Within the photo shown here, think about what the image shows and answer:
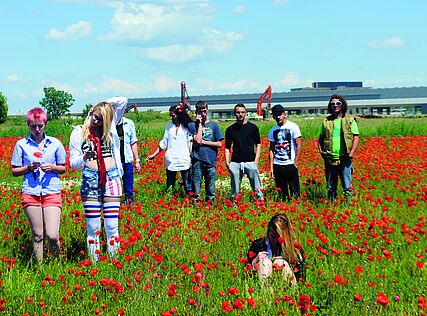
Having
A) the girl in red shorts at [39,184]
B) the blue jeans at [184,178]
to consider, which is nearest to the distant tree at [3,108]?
the blue jeans at [184,178]

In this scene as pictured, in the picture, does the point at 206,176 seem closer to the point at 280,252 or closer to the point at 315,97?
the point at 280,252

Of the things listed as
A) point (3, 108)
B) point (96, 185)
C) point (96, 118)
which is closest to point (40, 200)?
point (96, 185)

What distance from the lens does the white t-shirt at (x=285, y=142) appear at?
26.7 feet

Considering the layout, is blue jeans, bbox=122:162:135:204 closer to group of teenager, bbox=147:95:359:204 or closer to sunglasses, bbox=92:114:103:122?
group of teenager, bbox=147:95:359:204

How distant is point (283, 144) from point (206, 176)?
1.17m

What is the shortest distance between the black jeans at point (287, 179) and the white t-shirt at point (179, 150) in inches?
49.9

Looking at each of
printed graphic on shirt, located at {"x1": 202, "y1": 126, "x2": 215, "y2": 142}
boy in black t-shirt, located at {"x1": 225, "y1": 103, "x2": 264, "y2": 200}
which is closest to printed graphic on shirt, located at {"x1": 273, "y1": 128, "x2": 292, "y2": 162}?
boy in black t-shirt, located at {"x1": 225, "y1": 103, "x2": 264, "y2": 200}

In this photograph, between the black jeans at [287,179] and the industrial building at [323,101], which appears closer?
the black jeans at [287,179]

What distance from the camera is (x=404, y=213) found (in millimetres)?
6691

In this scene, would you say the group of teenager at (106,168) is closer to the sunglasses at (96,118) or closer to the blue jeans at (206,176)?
the sunglasses at (96,118)

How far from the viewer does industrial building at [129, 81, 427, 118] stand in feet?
352

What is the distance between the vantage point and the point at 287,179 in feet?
27.1

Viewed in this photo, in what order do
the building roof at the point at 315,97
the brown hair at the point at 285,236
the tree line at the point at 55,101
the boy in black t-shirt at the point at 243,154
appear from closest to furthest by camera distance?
the brown hair at the point at 285,236, the boy in black t-shirt at the point at 243,154, the tree line at the point at 55,101, the building roof at the point at 315,97

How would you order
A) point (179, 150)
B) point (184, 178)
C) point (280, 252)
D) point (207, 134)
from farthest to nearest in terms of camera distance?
point (184, 178)
point (179, 150)
point (207, 134)
point (280, 252)
